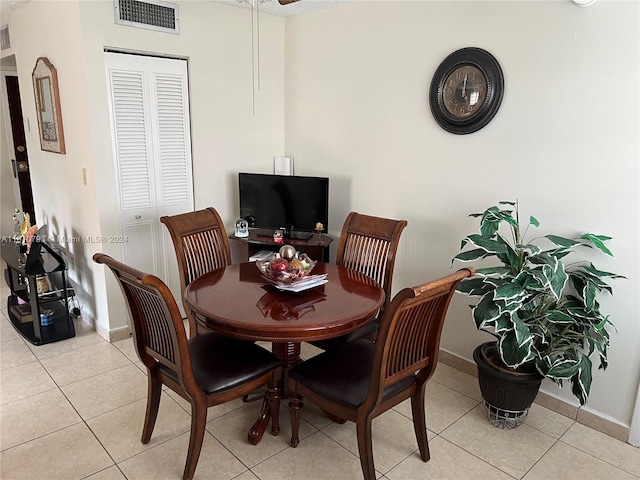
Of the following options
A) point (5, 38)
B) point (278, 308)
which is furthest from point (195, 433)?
point (5, 38)

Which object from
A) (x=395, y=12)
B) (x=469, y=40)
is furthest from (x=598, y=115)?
(x=395, y=12)

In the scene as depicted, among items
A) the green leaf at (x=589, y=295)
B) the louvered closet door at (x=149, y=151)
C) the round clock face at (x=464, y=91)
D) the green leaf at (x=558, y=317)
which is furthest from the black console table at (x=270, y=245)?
the green leaf at (x=589, y=295)

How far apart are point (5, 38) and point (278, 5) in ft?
8.84

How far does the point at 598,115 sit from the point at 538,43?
1.65ft

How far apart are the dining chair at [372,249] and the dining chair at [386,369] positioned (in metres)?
0.49

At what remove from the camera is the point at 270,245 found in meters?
3.53

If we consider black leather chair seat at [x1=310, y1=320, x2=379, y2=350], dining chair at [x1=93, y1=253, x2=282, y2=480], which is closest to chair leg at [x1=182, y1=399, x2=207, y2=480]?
dining chair at [x1=93, y1=253, x2=282, y2=480]

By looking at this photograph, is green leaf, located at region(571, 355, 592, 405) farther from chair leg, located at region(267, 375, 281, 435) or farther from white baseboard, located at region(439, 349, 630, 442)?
chair leg, located at region(267, 375, 281, 435)

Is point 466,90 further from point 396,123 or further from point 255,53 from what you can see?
point 255,53

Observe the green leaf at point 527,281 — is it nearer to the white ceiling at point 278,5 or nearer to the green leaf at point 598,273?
the green leaf at point 598,273

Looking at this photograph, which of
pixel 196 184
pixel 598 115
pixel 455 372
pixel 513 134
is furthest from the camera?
pixel 196 184

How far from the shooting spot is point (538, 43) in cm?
244

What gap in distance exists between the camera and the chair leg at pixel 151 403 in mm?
2191

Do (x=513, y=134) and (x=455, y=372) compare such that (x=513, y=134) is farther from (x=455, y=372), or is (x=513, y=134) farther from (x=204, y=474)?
(x=204, y=474)
